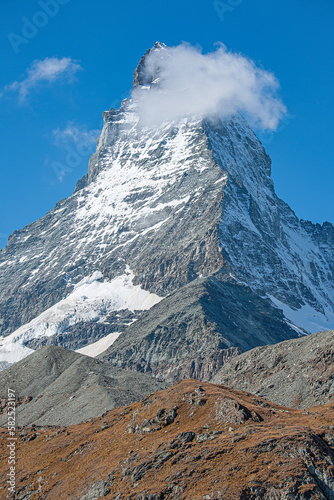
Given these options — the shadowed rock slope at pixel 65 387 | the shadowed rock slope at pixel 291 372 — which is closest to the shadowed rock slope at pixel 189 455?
the shadowed rock slope at pixel 291 372

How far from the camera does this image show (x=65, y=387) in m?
155

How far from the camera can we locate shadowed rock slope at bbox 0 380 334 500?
57719mm

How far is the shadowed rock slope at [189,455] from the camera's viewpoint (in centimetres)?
5772

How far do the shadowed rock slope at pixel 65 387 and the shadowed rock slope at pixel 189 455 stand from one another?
3781 centimetres

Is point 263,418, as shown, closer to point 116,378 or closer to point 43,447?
point 43,447

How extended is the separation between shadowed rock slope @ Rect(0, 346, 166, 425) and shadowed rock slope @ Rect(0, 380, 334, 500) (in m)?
37.8

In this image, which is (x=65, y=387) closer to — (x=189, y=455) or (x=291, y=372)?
(x=291, y=372)

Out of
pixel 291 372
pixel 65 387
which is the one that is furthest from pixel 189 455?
pixel 65 387

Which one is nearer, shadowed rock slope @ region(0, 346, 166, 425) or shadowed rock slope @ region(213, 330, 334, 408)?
shadowed rock slope @ region(213, 330, 334, 408)

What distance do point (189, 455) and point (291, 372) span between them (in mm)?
70650

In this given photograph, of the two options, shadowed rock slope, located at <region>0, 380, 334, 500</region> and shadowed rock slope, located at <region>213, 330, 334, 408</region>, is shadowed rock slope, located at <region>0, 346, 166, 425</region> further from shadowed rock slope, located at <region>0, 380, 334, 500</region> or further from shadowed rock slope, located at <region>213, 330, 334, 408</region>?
shadowed rock slope, located at <region>0, 380, 334, 500</region>

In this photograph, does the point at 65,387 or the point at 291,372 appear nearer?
the point at 291,372

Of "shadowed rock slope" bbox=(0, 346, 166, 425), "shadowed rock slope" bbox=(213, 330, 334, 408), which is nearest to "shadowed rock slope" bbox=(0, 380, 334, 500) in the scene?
"shadowed rock slope" bbox=(213, 330, 334, 408)

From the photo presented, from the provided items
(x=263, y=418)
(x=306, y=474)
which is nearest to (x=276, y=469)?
(x=306, y=474)
